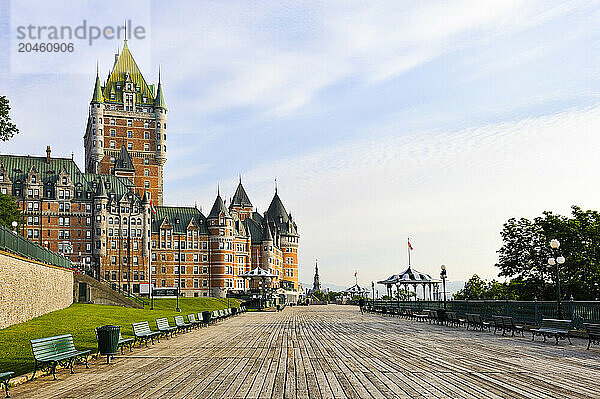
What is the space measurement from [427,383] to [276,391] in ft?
10.6

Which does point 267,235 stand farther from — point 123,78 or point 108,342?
point 108,342

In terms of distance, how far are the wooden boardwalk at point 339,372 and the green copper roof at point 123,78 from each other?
341 ft

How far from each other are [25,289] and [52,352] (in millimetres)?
14642

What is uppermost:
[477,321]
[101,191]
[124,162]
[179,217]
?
[124,162]

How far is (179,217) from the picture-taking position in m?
114

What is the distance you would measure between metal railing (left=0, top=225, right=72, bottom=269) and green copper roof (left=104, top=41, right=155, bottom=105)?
8624cm

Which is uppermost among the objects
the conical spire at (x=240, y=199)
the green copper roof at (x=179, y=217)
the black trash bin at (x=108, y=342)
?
the conical spire at (x=240, y=199)

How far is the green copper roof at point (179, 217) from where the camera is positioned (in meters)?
110

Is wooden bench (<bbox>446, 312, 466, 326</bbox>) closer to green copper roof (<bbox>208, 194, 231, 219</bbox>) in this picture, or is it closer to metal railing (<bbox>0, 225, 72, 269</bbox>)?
metal railing (<bbox>0, 225, 72, 269</bbox>)

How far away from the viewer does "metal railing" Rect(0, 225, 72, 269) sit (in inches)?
973

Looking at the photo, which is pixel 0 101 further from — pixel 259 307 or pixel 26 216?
pixel 26 216

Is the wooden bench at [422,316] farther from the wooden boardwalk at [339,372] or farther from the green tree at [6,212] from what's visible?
the green tree at [6,212]

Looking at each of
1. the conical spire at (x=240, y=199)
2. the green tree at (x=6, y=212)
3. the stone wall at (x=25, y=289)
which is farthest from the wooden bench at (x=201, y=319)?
the conical spire at (x=240, y=199)

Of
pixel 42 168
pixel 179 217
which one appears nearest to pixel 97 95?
pixel 42 168
